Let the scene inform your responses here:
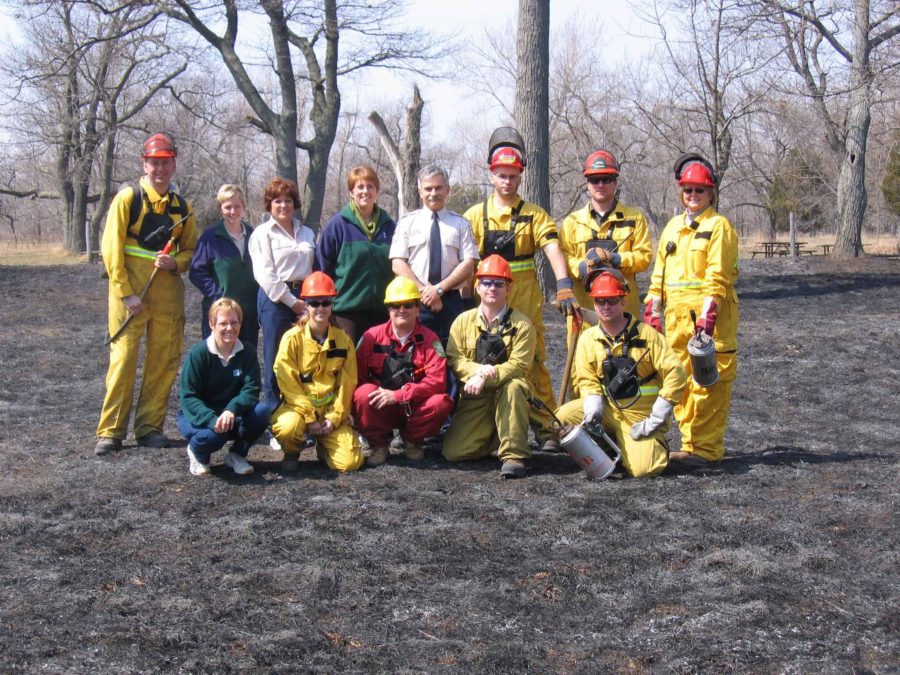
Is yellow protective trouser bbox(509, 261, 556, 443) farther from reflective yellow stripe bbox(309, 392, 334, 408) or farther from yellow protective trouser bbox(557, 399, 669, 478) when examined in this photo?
reflective yellow stripe bbox(309, 392, 334, 408)

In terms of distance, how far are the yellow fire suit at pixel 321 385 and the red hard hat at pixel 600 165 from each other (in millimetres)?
→ 1884

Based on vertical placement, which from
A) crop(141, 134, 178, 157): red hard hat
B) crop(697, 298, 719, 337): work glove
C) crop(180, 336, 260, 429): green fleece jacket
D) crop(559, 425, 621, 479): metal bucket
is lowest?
crop(559, 425, 621, 479): metal bucket

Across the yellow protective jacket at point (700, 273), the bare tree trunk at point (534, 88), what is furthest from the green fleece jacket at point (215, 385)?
the bare tree trunk at point (534, 88)

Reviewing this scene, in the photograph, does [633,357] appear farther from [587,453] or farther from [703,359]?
[587,453]

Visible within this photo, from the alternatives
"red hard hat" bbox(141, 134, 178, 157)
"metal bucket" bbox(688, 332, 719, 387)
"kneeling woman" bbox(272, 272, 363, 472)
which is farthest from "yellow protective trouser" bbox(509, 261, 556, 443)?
"red hard hat" bbox(141, 134, 178, 157)

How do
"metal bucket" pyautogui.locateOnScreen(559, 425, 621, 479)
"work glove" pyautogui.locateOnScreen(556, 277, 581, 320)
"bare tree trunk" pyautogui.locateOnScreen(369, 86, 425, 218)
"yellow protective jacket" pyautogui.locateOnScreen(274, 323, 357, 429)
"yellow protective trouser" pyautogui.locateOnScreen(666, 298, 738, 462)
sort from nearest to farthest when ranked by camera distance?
"metal bucket" pyautogui.locateOnScreen(559, 425, 621, 479), "yellow protective jacket" pyautogui.locateOnScreen(274, 323, 357, 429), "yellow protective trouser" pyautogui.locateOnScreen(666, 298, 738, 462), "work glove" pyautogui.locateOnScreen(556, 277, 581, 320), "bare tree trunk" pyautogui.locateOnScreen(369, 86, 425, 218)

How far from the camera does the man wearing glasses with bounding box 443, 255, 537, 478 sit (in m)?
5.96

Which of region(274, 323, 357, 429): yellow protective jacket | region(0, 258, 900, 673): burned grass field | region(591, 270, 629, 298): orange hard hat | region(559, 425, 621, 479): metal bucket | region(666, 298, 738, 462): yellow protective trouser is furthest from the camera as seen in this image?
region(666, 298, 738, 462): yellow protective trouser

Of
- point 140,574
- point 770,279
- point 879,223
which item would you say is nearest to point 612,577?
point 140,574

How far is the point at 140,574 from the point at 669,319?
3.52 m

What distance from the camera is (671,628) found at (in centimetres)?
379

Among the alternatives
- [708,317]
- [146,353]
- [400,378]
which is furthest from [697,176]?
[146,353]

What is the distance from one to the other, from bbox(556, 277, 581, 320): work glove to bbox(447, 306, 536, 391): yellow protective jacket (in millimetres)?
271

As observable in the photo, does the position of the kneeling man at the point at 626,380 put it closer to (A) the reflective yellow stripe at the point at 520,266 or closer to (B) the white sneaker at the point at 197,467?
(A) the reflective yellow stripe at the point at 520,266
